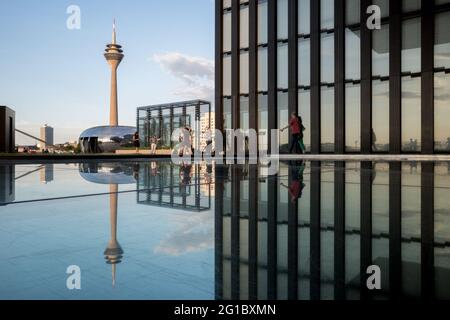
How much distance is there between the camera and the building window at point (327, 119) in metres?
21.9

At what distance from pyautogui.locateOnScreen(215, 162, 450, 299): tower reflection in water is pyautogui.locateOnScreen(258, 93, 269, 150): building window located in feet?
67.5

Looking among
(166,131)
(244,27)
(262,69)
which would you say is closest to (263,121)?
(262,69)

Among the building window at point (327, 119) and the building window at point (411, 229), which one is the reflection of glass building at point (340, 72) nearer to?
the building window at point (327, 119)

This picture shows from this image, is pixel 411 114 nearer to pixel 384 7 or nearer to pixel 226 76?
pixel 384 7

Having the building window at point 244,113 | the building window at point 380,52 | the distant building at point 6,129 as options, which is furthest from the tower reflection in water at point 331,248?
the distant building at point 6,129

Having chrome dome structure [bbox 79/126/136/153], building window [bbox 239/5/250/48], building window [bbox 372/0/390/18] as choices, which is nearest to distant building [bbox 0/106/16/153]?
building window [bbox 239/5/250/48]

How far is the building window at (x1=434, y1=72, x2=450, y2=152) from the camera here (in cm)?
1842

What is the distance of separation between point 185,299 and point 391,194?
3919mm

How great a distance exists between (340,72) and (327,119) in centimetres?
282

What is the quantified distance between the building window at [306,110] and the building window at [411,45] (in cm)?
563

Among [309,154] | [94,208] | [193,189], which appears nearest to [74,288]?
[94,208]

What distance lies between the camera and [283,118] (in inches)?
950

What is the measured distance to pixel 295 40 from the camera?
23.3 meters

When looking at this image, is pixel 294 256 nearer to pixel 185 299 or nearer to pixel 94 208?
pixel 185 299
